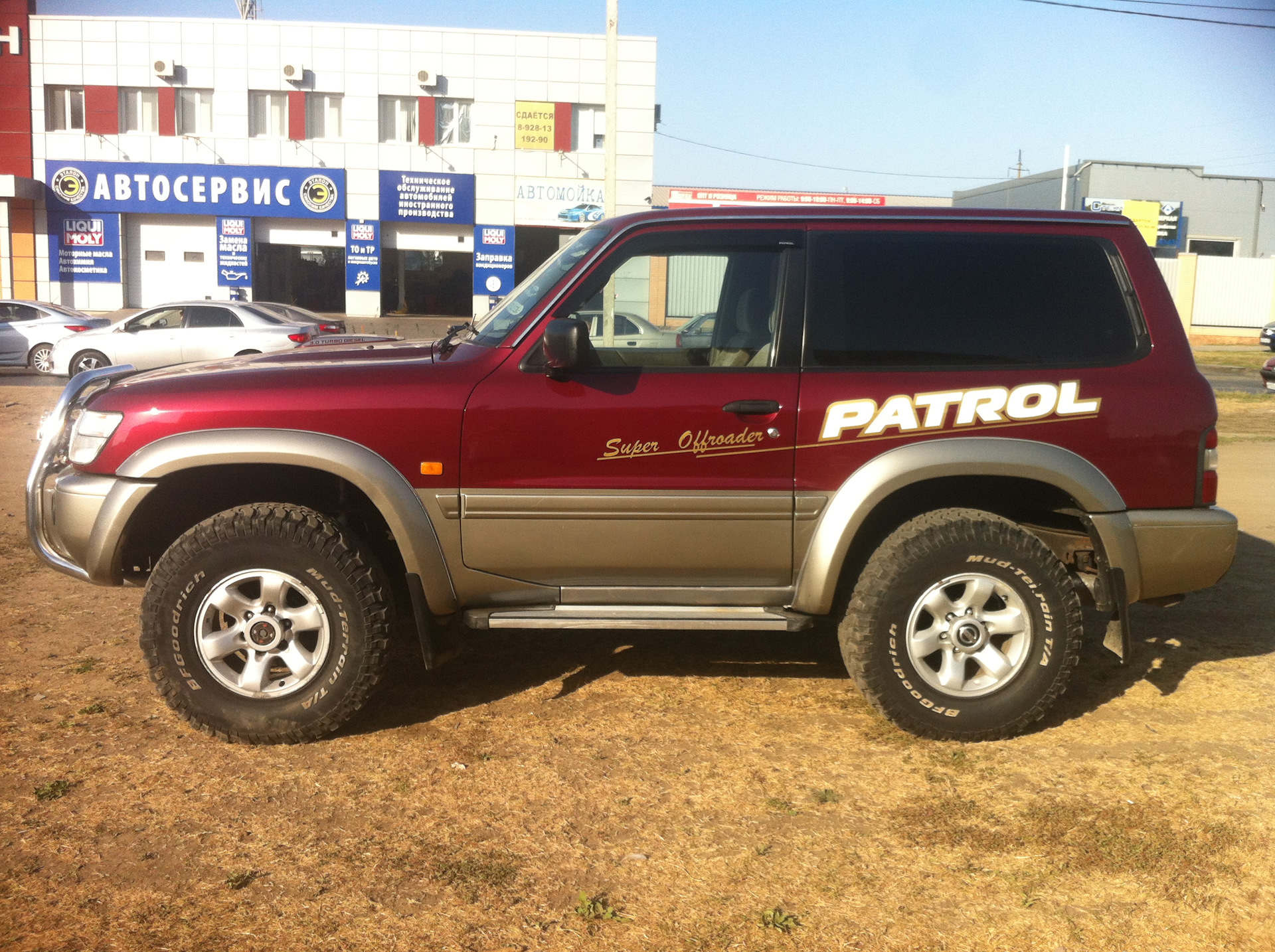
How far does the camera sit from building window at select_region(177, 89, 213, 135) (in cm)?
3375

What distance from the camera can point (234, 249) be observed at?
34438 mm

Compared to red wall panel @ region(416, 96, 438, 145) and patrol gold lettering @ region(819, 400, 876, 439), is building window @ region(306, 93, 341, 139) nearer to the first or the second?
red wall panel @ region(416, 96, 438, 145)

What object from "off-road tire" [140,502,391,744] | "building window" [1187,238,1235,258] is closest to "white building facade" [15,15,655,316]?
"building window" [1187,238,1235,258]

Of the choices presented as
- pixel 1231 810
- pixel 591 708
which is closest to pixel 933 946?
pixel 1231 810

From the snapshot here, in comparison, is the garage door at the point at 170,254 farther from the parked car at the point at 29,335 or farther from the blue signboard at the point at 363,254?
the parked car at the point at 29,335

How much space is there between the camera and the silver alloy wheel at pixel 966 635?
4152 mm

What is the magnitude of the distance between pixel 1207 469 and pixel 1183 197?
50.3 metres

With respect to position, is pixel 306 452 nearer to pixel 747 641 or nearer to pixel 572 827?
pixel 572 827

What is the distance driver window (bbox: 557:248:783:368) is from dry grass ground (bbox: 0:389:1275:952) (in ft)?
4.79

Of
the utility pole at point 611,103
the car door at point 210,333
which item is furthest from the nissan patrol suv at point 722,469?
the car door at point 210,333

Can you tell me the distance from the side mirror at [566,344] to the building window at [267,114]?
33091 millimetres

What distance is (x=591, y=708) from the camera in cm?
455

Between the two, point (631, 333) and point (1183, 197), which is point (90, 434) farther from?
point (1183, 197)

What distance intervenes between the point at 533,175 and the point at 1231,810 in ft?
107
